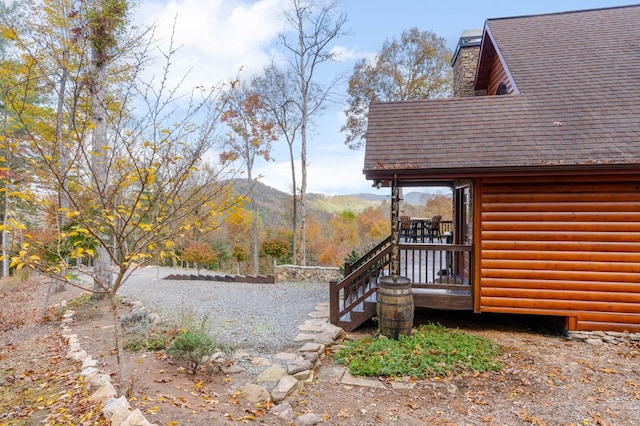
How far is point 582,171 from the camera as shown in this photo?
17.3ft

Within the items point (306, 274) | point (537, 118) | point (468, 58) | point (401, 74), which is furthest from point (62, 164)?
point (401, 74)

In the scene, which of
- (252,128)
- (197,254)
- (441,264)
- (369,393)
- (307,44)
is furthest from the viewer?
(252,128)

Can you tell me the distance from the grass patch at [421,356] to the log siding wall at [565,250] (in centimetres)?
115

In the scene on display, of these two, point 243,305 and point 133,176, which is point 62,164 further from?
point 243,305

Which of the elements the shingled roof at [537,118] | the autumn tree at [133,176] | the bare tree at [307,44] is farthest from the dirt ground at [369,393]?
the bare tree at [307,44]

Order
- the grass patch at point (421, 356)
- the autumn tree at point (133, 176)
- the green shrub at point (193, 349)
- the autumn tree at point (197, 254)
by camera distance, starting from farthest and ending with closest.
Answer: the autumn tree at point (197, 254) → the grass patch at point (421, 356) → the green shrub at point (193, 349) → the autumn tree at point (133, 176)

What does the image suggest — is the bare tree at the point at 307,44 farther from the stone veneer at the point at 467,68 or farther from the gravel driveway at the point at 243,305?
the stone veneer at the point at 467,68

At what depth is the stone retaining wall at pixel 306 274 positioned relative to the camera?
36.8ft

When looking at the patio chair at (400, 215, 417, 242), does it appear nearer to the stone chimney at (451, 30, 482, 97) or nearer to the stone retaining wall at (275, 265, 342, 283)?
the stone retaining wall at (275, 265, 342, 283)

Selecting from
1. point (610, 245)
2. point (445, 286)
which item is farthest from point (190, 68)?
point (610, 245)

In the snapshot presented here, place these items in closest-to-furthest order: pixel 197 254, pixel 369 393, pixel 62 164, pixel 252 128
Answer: pixel 369 393, pixel 62 164, pixel 197 254, pixel 252 128

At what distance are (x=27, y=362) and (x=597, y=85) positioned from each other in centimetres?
1027

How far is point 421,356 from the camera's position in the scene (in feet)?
15.1

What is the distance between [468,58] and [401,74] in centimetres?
831
